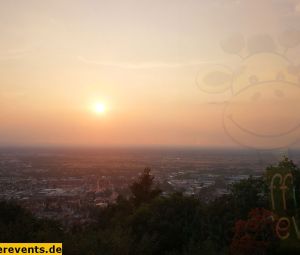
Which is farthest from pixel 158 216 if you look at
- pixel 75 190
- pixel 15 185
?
pixel 15 185

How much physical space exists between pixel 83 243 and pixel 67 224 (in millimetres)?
11510

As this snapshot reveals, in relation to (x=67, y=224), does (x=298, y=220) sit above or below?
above

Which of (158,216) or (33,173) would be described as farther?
(33,173)

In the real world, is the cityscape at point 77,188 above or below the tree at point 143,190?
below

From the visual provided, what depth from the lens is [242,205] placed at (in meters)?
18.2

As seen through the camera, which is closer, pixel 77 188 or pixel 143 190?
pixel 143 190

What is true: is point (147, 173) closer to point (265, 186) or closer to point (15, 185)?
point (265, 186)

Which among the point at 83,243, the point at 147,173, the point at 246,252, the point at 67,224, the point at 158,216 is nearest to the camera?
the point at 83,243

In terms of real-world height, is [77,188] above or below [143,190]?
below

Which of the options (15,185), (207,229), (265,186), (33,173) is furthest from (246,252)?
(33,173)

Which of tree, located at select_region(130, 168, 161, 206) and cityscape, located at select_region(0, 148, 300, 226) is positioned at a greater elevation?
tree, located at select_region(130, 168, 161, 206)

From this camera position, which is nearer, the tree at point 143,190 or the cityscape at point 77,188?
the tree at point 143,190

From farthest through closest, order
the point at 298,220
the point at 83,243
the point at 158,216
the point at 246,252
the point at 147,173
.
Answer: the point at 147,173, the point at 158,216, the point at 298,220, the point at 246,252, the point at 83,243

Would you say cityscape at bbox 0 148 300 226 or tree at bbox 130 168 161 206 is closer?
tree at bbox 130 168 161 206
